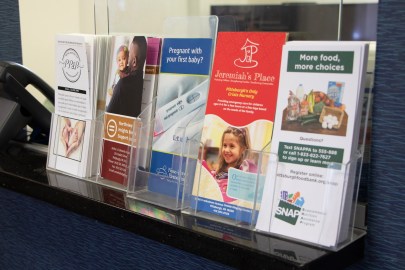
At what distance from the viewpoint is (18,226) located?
5.13 feet

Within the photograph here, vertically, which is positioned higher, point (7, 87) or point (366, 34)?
point (366, 34)

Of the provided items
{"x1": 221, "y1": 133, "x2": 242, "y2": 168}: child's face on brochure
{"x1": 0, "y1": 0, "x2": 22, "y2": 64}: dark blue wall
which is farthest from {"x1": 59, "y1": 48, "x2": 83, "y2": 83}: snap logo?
{"x1": 0, "y1": 0, "x2": 22, "y2": 64}: dark blue wall

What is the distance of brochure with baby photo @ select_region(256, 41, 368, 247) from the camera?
2.62 feet

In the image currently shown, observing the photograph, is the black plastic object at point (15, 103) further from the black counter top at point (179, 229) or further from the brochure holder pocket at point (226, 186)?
the brochure holder pocket at point (226, 186)

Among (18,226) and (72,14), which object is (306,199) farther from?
(72,14)

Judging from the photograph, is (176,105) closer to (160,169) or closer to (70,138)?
(160,169)

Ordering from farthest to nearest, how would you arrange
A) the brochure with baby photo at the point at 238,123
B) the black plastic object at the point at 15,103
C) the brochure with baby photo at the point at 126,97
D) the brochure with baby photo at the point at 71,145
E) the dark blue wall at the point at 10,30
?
the dark blue wall at the point at 10,30
the black plastic object at the point at 15,103
the brochure with baby photo at the point at 71,145
the brochure with baby photo at the point at 126,97
the brochure with baby photo at the point at 238,123

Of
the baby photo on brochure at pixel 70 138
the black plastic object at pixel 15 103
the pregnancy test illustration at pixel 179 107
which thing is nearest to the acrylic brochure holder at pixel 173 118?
the pregnancy test illustration at pixel 179 107

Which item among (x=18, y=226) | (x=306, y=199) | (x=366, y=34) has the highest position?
(x=366, y=34)

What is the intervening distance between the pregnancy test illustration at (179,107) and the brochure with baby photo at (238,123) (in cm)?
5

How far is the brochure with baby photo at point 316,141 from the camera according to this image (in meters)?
0.80

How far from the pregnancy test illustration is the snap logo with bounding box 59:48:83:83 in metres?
0.28

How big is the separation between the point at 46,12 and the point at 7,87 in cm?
65

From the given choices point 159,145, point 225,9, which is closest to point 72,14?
point 225,9
